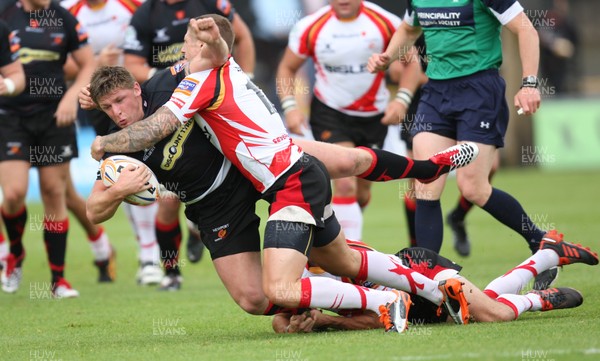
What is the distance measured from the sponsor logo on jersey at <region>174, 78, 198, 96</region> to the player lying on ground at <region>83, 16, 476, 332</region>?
0.03 metres

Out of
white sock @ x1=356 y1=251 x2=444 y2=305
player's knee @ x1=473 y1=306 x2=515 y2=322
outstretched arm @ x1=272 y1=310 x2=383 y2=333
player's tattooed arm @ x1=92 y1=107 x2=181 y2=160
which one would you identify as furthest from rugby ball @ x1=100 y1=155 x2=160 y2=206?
player's knee @ x1=473 y1=306 x2=515 y2=322

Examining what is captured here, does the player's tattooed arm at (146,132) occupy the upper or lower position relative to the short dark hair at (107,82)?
lower

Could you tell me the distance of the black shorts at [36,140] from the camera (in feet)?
31.0

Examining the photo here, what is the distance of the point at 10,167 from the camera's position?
940cm

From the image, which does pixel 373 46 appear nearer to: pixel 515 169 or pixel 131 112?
pixel 131 112

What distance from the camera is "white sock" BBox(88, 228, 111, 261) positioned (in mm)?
10500

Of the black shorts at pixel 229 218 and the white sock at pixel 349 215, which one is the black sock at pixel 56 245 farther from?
the black shorts at pixel 229 218

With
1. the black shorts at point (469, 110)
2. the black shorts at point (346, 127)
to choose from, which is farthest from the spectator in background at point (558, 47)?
the black shorts at point (469, 110)

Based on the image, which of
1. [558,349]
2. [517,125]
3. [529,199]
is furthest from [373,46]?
Answer: [517,125]

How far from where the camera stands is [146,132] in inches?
249

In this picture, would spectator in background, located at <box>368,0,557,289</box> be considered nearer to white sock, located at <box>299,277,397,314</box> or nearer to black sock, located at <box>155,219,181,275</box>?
white sock, located at <box>299,277,397,314</box>

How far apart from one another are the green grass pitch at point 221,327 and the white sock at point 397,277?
0.23 meters

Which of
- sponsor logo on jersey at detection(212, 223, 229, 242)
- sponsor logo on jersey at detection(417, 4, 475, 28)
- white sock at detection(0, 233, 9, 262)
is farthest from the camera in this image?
white sock at detection(0, 233, 9, 262)

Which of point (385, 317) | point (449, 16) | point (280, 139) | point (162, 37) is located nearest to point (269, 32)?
point (162, 37)
